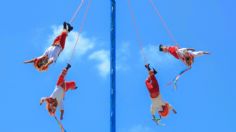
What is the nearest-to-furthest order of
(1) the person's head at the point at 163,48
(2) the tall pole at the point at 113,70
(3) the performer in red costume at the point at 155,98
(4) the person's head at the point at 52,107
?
(2) the tall pole at the point at 113,70 < (4) the person's head at the point at 52,107 < (3) the performer in red costume at the point at 155,98 < (1) the person's head at the point at 163,48

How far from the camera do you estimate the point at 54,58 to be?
14344 mm

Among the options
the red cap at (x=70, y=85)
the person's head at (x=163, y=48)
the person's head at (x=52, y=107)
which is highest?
the person's head at (x=163, y=48)

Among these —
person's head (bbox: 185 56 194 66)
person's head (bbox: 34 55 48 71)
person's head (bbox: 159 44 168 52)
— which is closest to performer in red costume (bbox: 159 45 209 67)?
person's head (bbox: 185 56 194 66)

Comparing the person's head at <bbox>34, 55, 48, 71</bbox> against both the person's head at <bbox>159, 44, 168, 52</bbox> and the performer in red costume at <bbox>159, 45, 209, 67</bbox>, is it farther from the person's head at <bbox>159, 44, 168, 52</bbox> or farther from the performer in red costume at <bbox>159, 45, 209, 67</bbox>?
the performer in red costume at <bbox>159, 45, 209, 67</bbox>

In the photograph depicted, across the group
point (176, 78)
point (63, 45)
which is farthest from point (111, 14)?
point (176, 78)

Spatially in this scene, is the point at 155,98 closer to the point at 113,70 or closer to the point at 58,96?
the point at 113,70

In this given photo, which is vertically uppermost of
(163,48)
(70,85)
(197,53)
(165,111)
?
(163,48)

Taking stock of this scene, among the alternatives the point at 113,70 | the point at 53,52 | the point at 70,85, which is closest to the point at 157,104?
the point at 113,70

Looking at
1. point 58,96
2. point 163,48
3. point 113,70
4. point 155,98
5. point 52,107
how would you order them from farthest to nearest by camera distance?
point 163,48 → point 155,98 → point 58,96 → point 52,107 → point 113,70

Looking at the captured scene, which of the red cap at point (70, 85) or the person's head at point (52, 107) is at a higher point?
the red cap at point (70, 85)

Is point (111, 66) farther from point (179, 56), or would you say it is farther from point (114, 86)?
point (179, 56)

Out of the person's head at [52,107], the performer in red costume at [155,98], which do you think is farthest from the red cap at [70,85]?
the performer in red costume at [155,98]

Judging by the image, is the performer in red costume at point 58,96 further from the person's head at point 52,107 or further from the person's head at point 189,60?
the person's head at point 189,60

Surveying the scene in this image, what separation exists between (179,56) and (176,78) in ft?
2.07
